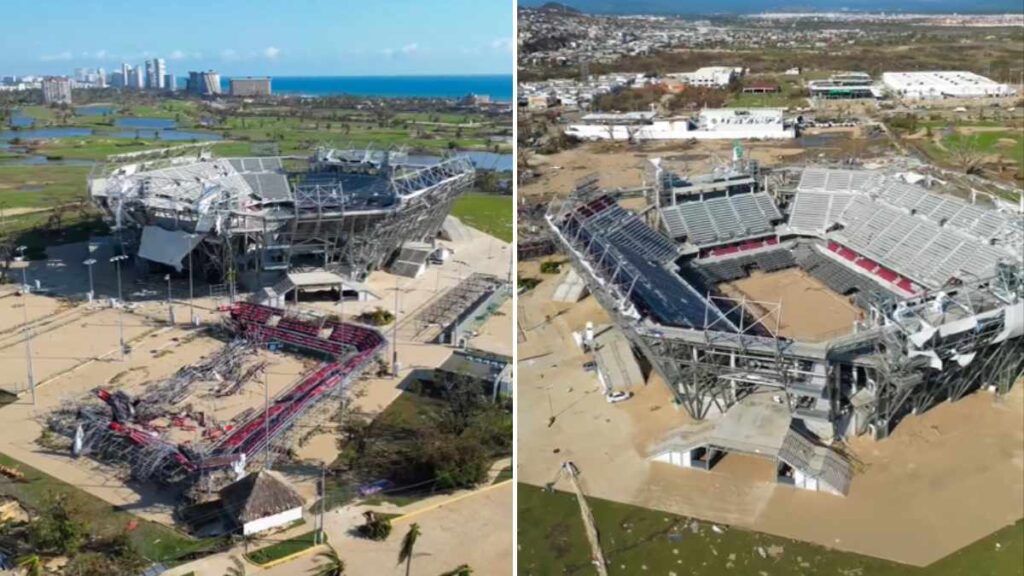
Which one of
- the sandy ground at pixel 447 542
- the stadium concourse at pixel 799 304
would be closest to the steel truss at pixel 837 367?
the stadium concourse at pixel 799 304

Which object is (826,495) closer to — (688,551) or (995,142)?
(688,551)

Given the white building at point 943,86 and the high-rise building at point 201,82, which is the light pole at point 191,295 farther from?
the high-rise building at point 201,82

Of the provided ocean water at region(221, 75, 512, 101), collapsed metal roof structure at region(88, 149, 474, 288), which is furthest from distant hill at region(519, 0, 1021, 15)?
collapsed metal roof structure at region(88, 149, 474, 288)

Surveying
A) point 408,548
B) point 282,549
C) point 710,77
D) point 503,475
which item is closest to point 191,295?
point 503,475

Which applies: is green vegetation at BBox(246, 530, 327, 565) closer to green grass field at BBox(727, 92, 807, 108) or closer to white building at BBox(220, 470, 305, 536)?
white building at BBox(220, 470, 305, 536)

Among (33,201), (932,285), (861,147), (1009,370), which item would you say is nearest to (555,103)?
(861,147)

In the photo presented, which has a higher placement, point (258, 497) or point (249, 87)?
point (249, 87)
